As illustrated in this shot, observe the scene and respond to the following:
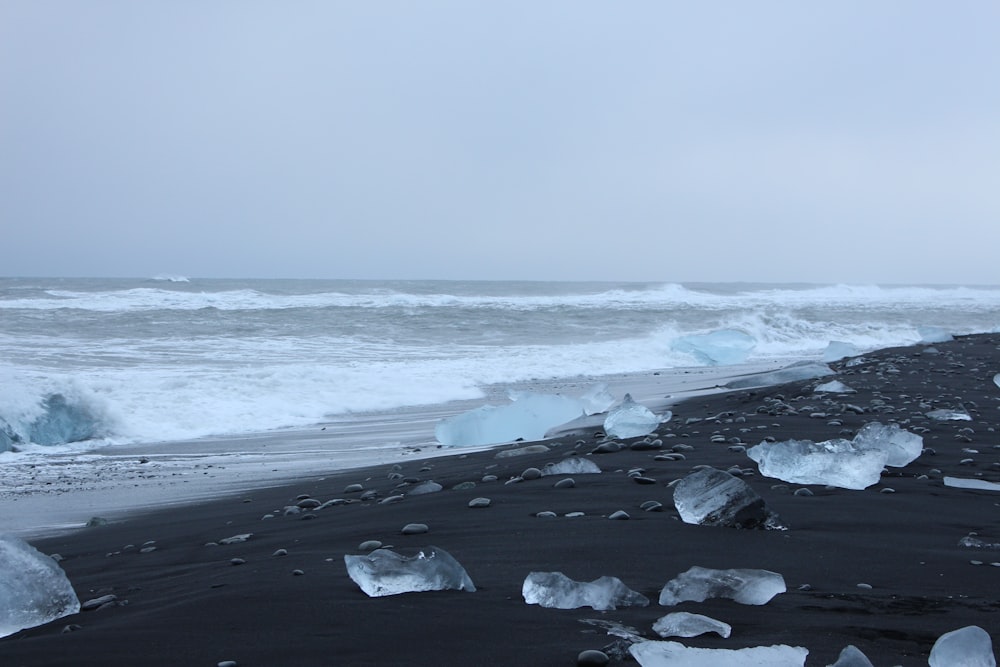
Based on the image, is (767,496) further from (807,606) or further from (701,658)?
(701,658)

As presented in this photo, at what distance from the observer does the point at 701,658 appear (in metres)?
1.57

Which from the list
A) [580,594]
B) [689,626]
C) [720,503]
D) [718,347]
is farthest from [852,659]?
[718,347]

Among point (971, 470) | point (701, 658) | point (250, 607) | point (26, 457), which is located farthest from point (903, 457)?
point (26, 457)

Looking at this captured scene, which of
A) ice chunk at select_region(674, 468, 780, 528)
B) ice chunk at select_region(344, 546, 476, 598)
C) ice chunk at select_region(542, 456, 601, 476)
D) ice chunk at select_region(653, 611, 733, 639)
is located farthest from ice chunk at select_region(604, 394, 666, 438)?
ice chunk at select_region(653, 611, 733, 639)

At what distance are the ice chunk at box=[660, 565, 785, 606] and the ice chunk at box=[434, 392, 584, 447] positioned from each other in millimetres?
4806

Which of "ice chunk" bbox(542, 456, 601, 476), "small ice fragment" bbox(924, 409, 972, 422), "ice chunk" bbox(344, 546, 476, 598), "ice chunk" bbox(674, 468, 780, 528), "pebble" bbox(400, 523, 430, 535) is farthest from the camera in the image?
"small ice fragment" bbox(924, 409, 972, 422)

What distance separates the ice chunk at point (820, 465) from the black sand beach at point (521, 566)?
0.10 metres

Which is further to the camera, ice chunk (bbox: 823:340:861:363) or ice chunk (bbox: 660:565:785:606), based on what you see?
ice chunk (bbox: 823:340:861:363)

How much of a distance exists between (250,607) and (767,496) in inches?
82.5

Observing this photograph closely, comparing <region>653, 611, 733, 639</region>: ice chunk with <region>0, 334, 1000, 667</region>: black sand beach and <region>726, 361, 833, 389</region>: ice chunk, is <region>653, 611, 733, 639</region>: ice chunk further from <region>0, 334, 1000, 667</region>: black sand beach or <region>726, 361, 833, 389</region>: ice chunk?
<region>726, 361, 833, 389</region>: ice chunk

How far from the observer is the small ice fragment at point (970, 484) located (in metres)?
3.55

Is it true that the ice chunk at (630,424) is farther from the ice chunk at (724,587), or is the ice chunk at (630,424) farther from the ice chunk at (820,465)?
the ice chunk at (724,587)

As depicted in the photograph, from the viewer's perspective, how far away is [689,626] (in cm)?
181

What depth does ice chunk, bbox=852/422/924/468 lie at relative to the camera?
4035mm
